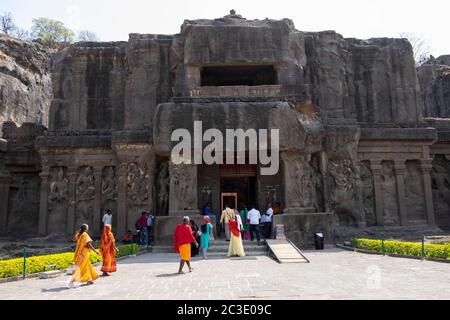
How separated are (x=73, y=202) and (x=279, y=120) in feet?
37.9

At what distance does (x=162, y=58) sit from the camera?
2244cm

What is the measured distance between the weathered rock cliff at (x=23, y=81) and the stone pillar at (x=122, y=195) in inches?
349

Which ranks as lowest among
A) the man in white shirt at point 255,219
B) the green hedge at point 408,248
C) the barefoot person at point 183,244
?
the green hedge at point 408,248

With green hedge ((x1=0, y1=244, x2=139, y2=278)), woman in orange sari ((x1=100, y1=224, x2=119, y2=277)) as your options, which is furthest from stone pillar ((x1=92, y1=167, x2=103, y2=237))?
woman in orange sari ((x1=100, y1=224, x2=119, y2=277))

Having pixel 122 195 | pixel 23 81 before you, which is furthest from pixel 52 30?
pixel 122 195

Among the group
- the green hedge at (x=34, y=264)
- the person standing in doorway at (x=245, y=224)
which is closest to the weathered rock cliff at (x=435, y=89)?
the person standing in doorway at (x=245, y=224)

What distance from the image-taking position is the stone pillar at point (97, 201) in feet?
68.8

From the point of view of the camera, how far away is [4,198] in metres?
23.1

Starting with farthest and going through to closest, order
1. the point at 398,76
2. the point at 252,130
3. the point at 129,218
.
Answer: the point at 398,76 → the point at 129,218 → the point at 252,130

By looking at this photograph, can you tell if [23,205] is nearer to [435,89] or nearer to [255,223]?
[255,223]

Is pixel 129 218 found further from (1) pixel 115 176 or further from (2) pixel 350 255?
(2) pixel 350 255

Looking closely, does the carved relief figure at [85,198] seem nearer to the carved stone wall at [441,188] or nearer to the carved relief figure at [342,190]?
the carved relief figure at [342,190]

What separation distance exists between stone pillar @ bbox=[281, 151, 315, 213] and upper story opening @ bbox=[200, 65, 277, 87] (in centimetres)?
575

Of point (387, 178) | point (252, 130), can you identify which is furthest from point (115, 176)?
point (387, 178)
